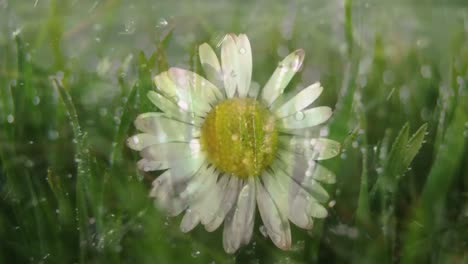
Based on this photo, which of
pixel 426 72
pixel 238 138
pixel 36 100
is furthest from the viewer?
pixel 426 72

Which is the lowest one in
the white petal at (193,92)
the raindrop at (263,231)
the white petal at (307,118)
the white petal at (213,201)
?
the raindrop at (263,231)

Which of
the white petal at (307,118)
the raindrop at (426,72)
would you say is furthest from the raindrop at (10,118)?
the raindrop at (426,72)

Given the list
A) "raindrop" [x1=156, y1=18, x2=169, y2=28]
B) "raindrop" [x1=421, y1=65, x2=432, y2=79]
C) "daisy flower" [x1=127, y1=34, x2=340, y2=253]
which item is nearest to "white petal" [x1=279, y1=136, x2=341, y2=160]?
"daisy flower" [x1=127, y1=34, x2=340, y2=253]

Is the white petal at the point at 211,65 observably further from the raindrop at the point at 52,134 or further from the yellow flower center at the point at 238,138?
the raindrop at the point at 52,134

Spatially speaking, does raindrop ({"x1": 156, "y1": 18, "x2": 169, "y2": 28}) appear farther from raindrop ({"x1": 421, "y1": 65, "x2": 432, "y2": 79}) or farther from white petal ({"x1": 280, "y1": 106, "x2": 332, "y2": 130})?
raindrop ({"x1": 421, "y1": 65, "x2": 432, "y2": 79})

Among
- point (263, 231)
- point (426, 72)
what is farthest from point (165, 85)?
point (426, 72)

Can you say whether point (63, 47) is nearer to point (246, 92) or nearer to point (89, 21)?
point (89, 21)

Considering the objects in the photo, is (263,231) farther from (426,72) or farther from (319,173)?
(426,72)
